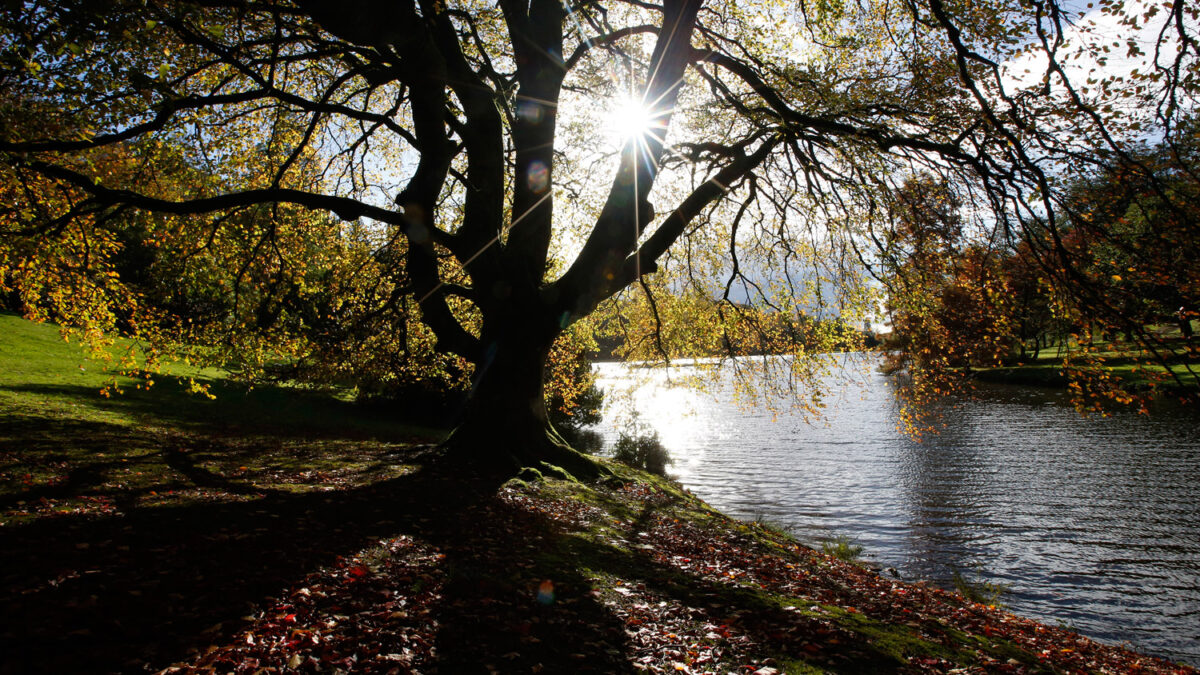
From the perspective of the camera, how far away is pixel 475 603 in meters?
4.96

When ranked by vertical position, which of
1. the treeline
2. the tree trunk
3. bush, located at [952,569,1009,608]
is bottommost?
bush, located at [952,569,1009,608]

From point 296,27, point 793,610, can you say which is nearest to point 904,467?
point 793,610

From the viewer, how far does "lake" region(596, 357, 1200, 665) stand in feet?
33.3

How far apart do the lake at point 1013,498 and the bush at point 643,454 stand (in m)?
0.90

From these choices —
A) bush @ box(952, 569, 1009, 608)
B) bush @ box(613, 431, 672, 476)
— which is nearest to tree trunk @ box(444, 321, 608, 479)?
bush @ box(952, 569, 1009, 608)

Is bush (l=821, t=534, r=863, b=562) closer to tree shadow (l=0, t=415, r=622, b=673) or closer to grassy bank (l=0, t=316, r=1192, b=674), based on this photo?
grassy bank (l=0, t=316, r=1192, b=674)

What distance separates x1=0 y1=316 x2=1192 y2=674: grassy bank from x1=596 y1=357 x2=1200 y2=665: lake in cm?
345

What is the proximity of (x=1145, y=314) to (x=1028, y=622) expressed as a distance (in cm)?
456

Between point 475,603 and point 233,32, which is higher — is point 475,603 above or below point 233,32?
below

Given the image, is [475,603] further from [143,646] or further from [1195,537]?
[1195,537]

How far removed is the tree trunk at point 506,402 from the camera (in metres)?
10.6

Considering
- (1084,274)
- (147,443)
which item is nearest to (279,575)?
(147,443)

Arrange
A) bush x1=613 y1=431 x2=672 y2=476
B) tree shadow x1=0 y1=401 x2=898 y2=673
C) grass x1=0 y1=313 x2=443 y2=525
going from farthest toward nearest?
bush x1=613 y1=431 x2=672 y2=476 < grass x1=0 y1=313 x2=443 y2=525 < tree shadow x1=0 y1=401 x2=898 y2=673

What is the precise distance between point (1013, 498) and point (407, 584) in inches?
689
